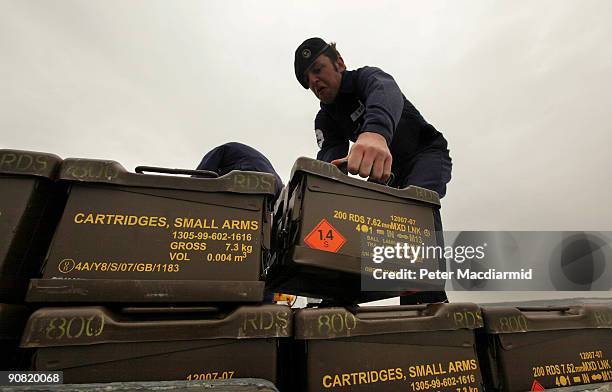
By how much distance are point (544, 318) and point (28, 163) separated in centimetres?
195

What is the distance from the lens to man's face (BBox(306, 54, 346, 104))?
7.27 ft

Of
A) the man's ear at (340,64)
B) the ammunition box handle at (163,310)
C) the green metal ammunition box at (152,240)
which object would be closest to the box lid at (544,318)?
the green metal ammunition box at (152,240)

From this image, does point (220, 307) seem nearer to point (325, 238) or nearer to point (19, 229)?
point (325, 238)

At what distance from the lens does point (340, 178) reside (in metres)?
1.35

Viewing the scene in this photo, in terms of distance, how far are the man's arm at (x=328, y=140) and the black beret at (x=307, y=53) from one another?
430mm

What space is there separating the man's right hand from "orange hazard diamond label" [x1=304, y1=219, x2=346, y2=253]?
0.32 m

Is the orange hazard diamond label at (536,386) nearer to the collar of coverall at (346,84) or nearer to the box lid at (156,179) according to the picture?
the box lid at (156,179)

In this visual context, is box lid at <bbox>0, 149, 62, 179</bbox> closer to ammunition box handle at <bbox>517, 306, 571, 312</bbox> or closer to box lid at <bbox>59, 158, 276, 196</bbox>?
box lid at <bbox>59, 158, 276, 196</bbox>

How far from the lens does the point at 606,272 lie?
419 inches

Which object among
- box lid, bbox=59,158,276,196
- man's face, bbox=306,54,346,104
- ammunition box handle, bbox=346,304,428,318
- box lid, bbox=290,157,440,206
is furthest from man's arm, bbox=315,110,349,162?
ammunition box handle, bbox=346,304,428,318

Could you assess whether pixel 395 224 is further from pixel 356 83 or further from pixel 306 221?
pixel 356 83

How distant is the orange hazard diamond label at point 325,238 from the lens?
A: 1224 millimetres

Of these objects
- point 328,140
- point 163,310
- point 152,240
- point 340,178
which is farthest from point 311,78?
point 163,310

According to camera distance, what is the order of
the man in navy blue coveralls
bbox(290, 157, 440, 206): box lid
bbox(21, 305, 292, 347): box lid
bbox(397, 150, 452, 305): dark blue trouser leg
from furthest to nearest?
bbox(397, 150, 452, 305): dark blue trouser leg → the man in navy blue coveralls → bbox(290, 157, 440, 206): box lid → bbox(21, 305, 292, 347): box lid
